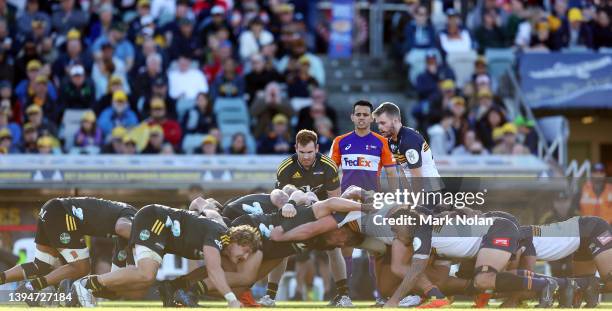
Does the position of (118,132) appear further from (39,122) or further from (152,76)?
(152,76)

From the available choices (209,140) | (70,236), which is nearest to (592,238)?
(70,236)

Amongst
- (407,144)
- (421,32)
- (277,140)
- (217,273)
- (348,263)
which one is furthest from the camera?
(421,32)

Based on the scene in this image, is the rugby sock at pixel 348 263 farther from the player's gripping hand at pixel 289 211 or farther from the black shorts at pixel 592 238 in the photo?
the black shorts at pixel 592 238

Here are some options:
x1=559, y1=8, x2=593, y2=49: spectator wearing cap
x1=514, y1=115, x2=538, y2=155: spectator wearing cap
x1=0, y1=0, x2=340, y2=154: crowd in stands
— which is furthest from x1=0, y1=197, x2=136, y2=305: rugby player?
x1=559, y1=8, x2=593, y2=49: spectator wearing cap

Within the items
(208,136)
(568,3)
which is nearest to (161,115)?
(208,136)

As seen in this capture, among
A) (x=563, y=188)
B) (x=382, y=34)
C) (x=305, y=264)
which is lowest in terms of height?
(x=305, y=264)

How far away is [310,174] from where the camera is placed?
1652 cm

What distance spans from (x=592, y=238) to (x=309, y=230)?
2.99 meters

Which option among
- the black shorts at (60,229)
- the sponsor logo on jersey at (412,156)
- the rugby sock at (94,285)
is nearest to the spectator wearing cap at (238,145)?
the black shorts at (60,229)

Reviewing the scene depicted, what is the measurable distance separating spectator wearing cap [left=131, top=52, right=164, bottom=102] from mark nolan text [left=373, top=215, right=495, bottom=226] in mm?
9632

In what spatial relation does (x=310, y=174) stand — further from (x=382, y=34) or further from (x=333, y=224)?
(x=382, y=34)

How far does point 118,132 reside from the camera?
23.3 meters

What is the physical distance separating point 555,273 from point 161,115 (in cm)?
901

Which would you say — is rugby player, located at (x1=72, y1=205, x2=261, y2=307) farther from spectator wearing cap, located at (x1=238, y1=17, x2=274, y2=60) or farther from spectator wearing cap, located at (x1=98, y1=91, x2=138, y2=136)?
spectator wearing cap, located at (x1=238, y1=17, x2=274, y2=60)
